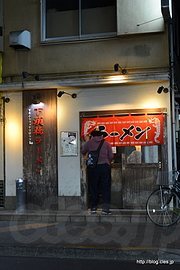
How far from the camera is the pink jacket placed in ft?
31.3

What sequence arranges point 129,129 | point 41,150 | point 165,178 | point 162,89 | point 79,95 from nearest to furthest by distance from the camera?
point 165,178
point 162,89
point 129,129
point 79,95
point 41,150

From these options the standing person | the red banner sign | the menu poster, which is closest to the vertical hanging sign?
the menu poster

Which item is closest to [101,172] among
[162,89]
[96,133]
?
[96,133]

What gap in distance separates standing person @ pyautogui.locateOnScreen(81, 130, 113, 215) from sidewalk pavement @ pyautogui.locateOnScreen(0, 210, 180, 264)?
1.13ft

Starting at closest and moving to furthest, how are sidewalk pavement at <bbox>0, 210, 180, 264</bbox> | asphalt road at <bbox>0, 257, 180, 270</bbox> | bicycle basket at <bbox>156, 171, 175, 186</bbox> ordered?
asphalt road at <bbox>0, 257, 180, 270</bbox> → sidewalk pavement at <bbox>0, 210, 180, 264</bbox> → bicycle basket at <bbox>156, 171, 175, 186</bbox>

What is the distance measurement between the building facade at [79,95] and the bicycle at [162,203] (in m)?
1.41

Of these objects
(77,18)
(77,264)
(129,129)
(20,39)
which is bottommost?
(77,264)

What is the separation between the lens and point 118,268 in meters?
5.91

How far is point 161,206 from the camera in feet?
28.0

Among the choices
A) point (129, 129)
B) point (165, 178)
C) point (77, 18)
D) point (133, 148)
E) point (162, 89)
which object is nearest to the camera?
point (165, 178)

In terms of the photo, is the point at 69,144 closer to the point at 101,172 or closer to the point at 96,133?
the point at 96,133

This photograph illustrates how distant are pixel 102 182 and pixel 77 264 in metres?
3.54

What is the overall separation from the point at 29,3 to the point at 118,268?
26.6ft

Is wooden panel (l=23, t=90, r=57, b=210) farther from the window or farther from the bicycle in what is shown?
the bicycle
